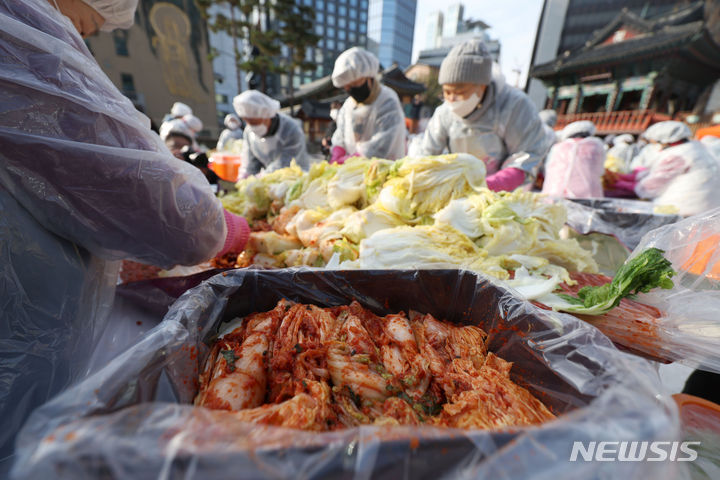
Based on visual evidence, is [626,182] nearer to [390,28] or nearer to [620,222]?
[620,222]

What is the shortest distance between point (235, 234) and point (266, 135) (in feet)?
12.6

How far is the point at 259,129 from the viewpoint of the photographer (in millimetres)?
5074

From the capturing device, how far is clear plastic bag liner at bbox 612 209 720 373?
109cm

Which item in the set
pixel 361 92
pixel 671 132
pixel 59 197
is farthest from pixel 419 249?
pixel 671 132

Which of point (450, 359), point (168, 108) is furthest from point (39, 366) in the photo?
point (168, 108)

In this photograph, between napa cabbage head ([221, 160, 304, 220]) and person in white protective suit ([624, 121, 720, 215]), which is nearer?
napa cabbage head ([221, 160, 304, 220])

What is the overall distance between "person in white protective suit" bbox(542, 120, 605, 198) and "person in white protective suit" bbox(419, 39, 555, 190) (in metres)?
1.89

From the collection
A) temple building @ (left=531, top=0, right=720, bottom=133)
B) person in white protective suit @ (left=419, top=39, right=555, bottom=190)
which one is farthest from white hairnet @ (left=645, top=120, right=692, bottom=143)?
temple building @ (left=531, top=0, right=720, bottom=133)

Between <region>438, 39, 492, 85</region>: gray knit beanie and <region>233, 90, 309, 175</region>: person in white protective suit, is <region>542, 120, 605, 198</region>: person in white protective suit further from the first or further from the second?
<region>233, 90, 309, 175</region>: person in white protective suit

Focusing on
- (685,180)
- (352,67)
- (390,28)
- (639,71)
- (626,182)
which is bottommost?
(626,182)

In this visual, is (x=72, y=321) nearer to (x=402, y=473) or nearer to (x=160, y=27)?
(x=402, y=473)

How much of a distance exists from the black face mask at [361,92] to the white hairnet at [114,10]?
288cm

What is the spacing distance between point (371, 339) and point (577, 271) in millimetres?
1529

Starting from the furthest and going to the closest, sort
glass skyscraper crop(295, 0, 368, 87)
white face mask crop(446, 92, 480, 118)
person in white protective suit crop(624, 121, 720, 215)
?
glass skyscraper crop(295, 0, 368, 87)
person in white protective suit crop(624, 121, 720, 215)
white face mask crop(446, 92, 480, 118)
